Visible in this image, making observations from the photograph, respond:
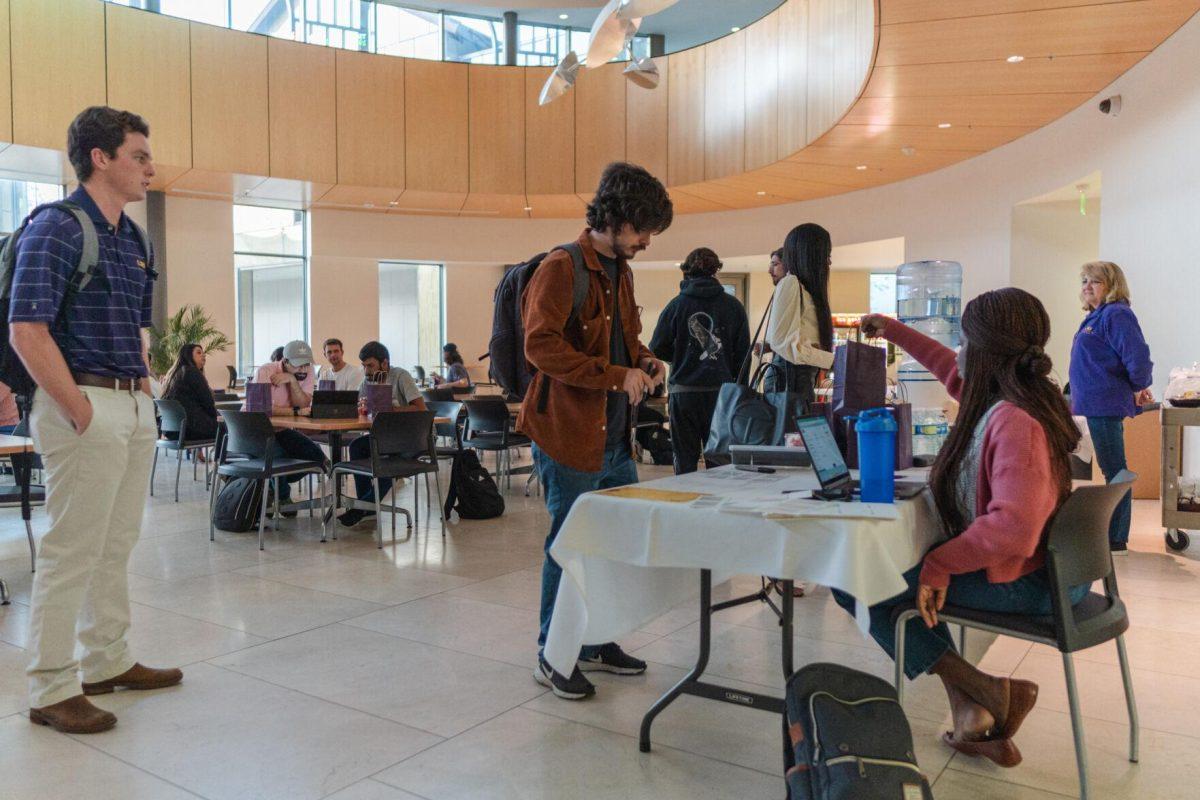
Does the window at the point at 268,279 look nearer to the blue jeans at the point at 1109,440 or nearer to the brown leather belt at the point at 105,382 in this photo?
the brown leather belt at the point at 105,382

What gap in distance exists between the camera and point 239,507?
5.69m

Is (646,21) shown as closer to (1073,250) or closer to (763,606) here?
(1073,250)

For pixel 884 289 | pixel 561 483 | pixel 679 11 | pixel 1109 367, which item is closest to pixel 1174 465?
pixel 1109 367

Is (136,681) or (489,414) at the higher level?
(489,414)

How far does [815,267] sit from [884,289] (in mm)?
13601

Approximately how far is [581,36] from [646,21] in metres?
1.26

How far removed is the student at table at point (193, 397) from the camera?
725cm

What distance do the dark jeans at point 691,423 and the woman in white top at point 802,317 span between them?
491 mm

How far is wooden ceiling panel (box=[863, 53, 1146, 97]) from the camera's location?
6.63m

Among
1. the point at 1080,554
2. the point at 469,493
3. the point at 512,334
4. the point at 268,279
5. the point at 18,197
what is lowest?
the point at 469,493

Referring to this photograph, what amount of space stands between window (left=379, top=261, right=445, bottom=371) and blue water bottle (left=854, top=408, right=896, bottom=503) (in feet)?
45.3

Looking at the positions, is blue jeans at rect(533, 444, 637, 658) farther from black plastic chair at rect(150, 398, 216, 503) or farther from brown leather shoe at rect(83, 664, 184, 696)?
black plastic chair at rect(150, 398, 216, 503)

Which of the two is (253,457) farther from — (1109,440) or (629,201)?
(1109,440)

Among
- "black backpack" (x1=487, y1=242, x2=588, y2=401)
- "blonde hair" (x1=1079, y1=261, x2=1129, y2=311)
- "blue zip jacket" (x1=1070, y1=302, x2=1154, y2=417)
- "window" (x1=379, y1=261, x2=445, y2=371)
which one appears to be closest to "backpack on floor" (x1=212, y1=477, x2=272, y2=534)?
"black backpack" (x1=487, y1=242, x2=588, y2=401)
